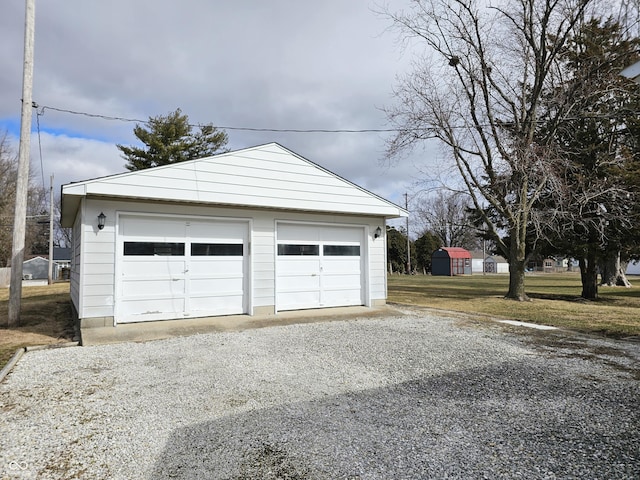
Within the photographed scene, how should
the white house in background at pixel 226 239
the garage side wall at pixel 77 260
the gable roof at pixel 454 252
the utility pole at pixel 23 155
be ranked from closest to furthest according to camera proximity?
the white house in background at pixel 226 239
the garage side wall at pixel 77 260
the utility pole at pixel 23 155
the gable roof at pixel 454 252

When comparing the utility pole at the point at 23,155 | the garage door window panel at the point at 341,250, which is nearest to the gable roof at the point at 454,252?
the garage door window panel at the point at 341,250

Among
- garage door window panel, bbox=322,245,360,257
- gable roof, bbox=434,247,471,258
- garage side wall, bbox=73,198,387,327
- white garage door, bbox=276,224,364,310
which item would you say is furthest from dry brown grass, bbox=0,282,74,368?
gable roof, bbox=434,247,471,258

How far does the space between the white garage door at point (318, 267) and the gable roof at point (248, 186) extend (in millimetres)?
709

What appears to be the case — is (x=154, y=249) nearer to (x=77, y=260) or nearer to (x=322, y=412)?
(x=77, y=260)

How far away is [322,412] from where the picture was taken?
3.45 m

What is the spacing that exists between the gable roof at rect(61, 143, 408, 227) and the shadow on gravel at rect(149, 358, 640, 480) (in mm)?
5092

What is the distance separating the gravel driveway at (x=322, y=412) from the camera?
8.28 ft

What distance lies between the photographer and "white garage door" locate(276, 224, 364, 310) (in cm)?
881

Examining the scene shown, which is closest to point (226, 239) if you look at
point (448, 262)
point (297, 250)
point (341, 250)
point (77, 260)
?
point (297, 250)

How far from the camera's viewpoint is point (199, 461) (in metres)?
2.60

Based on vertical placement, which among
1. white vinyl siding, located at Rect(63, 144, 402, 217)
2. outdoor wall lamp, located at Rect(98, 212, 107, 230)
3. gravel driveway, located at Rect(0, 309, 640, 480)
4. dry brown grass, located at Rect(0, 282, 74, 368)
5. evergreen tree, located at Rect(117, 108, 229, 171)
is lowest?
gravel driveway, located at Rect(0, 309, 640, 480)

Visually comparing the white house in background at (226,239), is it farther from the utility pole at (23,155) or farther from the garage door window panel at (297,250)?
the utility pole at (23,155)

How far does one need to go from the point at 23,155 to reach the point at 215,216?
159 inches

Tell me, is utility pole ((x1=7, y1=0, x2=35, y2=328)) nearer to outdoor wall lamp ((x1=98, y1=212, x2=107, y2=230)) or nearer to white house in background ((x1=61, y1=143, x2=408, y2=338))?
white house in background ((x1=61, y1=143, x2=408, y2=338))
